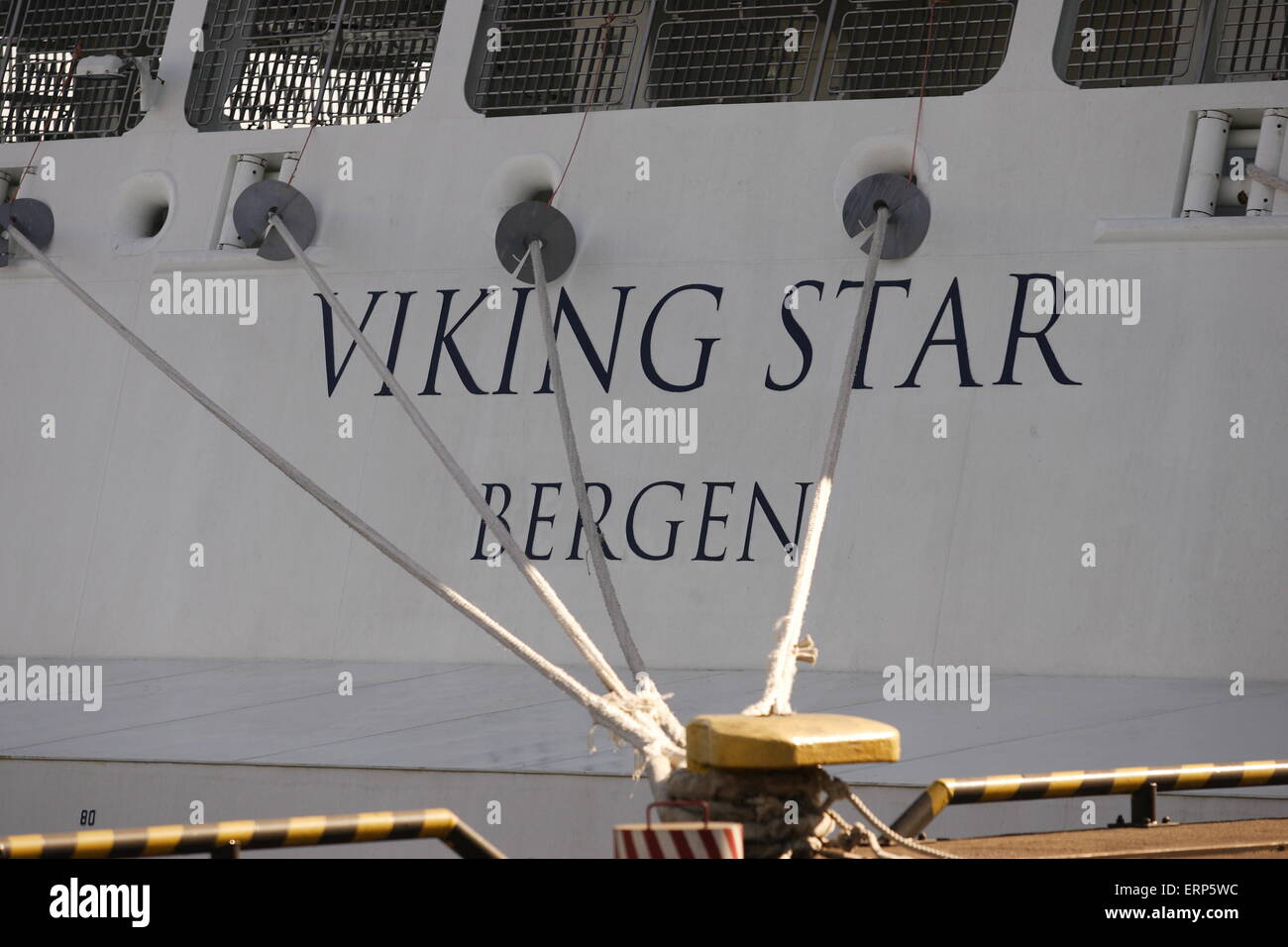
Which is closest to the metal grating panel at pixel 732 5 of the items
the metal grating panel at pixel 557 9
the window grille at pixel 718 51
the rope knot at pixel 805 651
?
the window grille at pixel 718 51

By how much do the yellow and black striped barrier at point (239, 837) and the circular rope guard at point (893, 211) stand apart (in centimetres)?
442

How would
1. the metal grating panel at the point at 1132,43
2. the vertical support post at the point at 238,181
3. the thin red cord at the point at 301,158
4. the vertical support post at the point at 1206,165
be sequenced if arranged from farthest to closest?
the vertical support post at the point at 238,181, the thin red cord at the point at 301,158, the metal grating panel at the point at 1132,43, the vertical support post at the point at 1206,165

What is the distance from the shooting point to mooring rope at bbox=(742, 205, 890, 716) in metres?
4.63

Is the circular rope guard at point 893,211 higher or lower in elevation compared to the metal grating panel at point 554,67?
lower

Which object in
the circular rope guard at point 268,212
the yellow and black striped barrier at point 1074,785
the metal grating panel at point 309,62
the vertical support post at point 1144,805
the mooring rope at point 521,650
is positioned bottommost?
the vertical support post at point 1144,805

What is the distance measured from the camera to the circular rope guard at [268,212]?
852cm

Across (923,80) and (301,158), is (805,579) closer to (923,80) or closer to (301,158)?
(923,80)

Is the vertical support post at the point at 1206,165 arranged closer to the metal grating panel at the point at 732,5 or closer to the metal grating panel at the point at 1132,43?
the metal grating panel at the point at 1132,43

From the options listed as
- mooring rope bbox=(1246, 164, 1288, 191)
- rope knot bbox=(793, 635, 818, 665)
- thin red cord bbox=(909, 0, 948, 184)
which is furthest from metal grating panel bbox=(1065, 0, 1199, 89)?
rope knot bbox=(793, 635, 818, 665)

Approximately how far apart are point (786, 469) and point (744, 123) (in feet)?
5.73

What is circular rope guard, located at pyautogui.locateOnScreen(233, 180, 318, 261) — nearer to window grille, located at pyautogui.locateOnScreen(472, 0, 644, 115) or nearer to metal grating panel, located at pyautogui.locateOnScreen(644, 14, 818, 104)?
window grille, located at pyautogui.locateOnScreen(472, 0, 644, 115)

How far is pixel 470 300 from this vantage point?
828 centimetres

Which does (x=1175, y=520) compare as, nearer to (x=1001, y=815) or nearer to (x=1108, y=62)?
(x=1001, y=815)
